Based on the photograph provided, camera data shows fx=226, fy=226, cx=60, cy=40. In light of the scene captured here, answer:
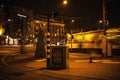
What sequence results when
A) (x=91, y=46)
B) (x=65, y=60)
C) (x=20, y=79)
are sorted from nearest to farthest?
(x=20, y=79) < (x=65, y=60) < (x=91, y=46)

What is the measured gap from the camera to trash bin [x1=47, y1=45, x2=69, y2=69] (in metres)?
16.2

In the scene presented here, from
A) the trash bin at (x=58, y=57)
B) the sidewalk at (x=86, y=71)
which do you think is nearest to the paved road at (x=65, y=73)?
the sidewalk at (x=86, y=71)

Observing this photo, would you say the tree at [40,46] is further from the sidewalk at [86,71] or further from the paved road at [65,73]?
the paved road at [65,73]

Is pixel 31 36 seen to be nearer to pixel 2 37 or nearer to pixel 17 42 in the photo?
pixel 17 42

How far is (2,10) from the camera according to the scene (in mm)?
105812

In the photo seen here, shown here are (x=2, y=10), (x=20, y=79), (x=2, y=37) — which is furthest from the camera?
(x=2, y=10)

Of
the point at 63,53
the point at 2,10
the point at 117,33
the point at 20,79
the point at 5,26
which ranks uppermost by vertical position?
the point at 2,10

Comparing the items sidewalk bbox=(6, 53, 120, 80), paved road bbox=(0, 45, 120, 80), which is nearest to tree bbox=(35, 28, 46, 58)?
sidewalk bbox=(6, 53, 120, 80)

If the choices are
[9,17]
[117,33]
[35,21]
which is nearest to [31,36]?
[35,21]

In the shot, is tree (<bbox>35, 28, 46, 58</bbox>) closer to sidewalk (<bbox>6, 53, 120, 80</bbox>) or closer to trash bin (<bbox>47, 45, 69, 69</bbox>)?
sidewalk (<bbox>6, 53, 120, 80</bbox>)

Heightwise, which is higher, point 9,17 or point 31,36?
point 9,17

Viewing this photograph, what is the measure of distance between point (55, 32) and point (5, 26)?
44.3 metres

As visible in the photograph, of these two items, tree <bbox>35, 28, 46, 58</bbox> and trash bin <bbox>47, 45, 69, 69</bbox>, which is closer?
trash bin <bbox>47, 45, 69, 69</bbox>

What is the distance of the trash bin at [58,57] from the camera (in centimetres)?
1625
